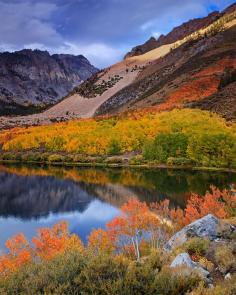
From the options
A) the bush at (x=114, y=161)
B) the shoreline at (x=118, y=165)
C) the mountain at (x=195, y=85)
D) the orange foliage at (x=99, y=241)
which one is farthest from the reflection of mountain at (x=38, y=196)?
the mountain at (x=195, y=85)

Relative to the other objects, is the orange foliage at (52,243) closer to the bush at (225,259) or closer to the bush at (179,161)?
the bush at (225,259)

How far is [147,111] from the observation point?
135750 mm

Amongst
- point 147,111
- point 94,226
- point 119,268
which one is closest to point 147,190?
point 94,226

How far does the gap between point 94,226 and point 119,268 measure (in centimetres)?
4005

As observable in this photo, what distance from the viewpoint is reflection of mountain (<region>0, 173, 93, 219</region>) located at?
203ft

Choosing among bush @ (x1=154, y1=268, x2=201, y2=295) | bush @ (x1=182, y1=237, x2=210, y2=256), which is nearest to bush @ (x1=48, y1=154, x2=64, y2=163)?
bush @ (x1=182, y1=237, x2=210, y2=256)

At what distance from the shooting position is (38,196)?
72.8 m

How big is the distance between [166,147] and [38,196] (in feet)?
118

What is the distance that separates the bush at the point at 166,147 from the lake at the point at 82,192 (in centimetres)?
735

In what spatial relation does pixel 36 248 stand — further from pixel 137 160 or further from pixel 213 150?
pixel 137 160

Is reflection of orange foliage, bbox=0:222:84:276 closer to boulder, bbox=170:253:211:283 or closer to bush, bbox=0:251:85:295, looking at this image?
boulder, bbox=170:253:211:283

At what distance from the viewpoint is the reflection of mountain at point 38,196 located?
61834 millimetres

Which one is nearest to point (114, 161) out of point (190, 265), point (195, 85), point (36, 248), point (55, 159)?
point (55, 159)

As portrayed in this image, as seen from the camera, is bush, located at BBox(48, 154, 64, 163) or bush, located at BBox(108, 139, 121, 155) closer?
bush, located at BBox(108, 139, 121, 155)
